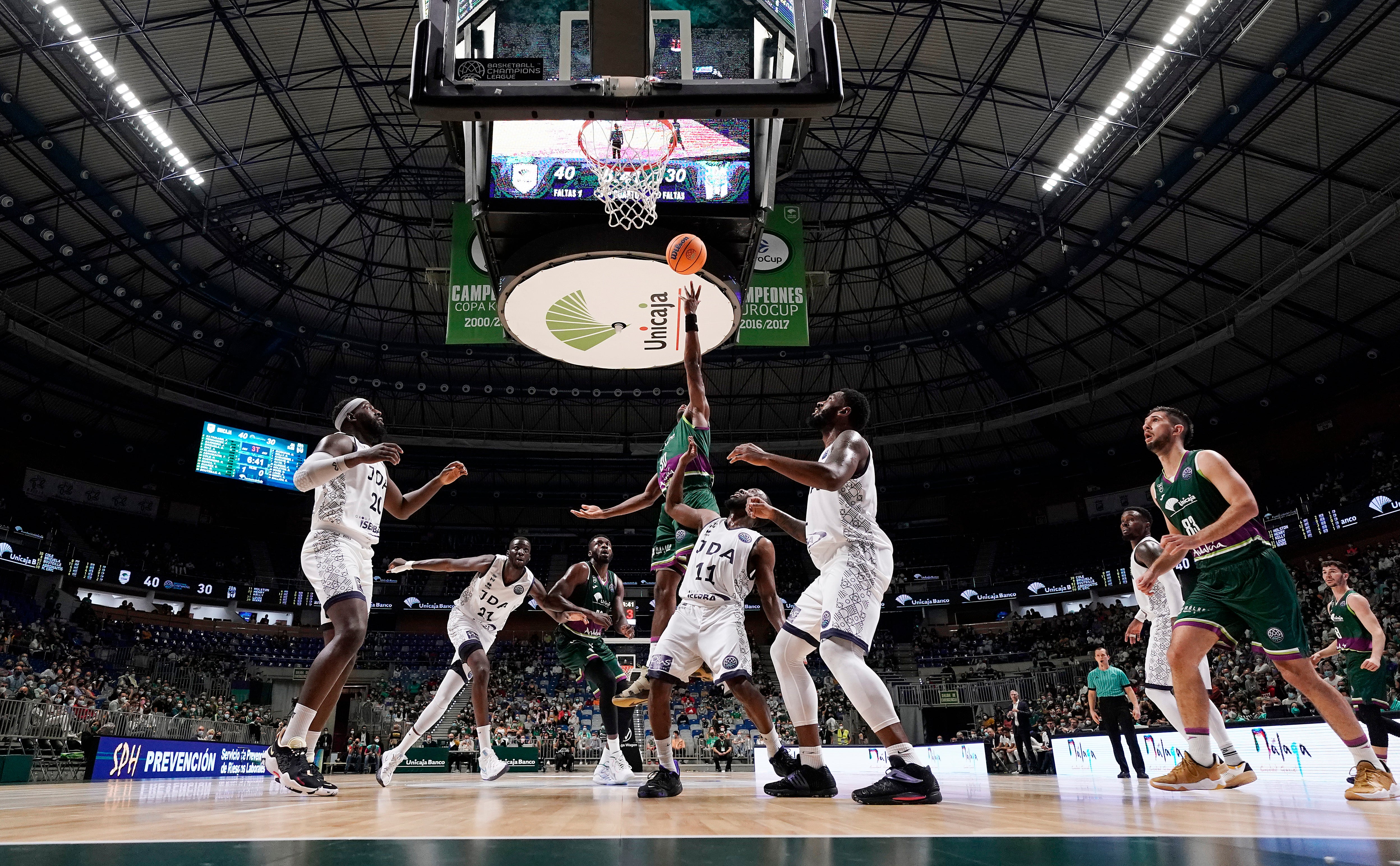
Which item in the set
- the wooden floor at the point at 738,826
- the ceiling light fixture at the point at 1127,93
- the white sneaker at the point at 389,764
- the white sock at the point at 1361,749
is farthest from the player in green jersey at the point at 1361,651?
the ceiling light fixture at the point at 1127,93

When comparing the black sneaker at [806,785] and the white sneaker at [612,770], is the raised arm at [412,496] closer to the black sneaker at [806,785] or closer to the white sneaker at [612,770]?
the white sneaker at [612,770]

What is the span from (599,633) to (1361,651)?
6230 millimetres

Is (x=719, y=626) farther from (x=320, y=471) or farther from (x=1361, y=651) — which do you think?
(x=1361, y=651)

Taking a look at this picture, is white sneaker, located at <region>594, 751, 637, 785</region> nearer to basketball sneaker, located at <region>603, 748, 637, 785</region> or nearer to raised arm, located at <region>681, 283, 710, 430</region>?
basketball sneaker, located at <region>603, 748, 637, 785</region>

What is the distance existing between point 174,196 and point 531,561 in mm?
21235

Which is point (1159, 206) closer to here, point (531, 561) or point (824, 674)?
point (824, 674)

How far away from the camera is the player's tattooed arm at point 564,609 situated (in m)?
6.71

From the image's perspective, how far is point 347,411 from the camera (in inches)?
209

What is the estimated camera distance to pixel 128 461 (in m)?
28.7

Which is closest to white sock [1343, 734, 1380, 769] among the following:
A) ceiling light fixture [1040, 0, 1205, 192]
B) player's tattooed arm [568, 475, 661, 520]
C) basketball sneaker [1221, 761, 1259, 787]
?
basketball sneaker [1221, 761, 1259, 787]

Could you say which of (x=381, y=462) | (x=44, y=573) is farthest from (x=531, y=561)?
(x=381, y=462)

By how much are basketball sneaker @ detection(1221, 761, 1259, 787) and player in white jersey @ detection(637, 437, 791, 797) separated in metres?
2.62

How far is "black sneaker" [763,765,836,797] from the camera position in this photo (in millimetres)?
4469

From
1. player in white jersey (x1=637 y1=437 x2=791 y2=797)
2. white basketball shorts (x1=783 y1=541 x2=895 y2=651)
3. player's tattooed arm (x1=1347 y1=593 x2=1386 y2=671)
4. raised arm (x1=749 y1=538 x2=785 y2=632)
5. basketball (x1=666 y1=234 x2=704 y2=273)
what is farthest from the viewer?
basketball (x1=666 y1=234 x2=704 y2=273)
